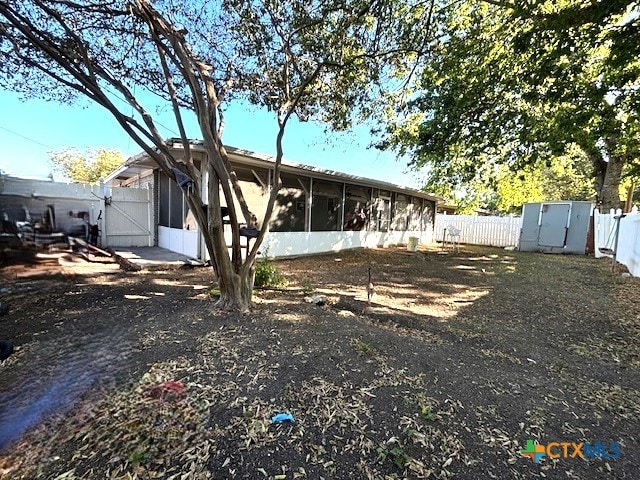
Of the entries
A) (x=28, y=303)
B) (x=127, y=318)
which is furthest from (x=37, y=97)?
(x=127, y=318)

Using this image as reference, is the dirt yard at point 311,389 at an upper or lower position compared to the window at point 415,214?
lower

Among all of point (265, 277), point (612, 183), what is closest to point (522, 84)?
point (265, 277)

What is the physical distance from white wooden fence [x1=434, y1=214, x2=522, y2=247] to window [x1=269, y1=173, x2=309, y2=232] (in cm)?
756

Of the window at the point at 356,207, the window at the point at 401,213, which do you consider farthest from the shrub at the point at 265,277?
the window at the point at 401,213

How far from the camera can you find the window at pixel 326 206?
919cm

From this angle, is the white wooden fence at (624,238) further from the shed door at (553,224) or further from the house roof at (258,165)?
the house roof at (258,165)

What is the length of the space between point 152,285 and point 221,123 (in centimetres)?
301

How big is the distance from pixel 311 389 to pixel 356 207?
925 cm

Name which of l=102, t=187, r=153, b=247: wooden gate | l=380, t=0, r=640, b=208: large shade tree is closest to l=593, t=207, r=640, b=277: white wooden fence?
l=380, t=0, r=640, b=208: large shade tree

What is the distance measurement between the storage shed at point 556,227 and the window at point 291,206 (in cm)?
957

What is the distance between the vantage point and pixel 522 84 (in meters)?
6.38

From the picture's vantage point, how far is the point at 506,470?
4.87ft

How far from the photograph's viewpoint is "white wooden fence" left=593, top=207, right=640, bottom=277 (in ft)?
20.4

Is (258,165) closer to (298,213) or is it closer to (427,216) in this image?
(298,213)
